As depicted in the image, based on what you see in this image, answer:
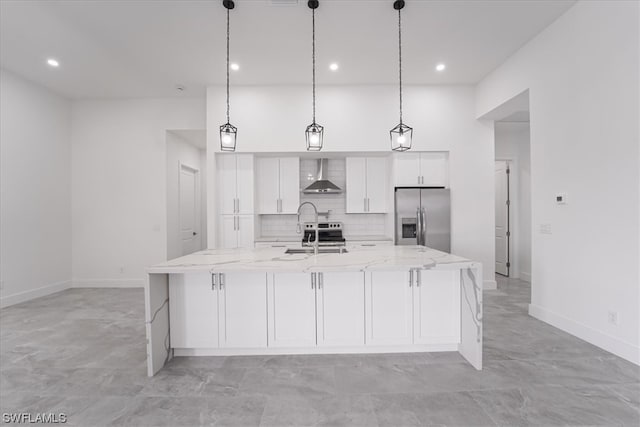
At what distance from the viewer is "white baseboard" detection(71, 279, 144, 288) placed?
17.9ft

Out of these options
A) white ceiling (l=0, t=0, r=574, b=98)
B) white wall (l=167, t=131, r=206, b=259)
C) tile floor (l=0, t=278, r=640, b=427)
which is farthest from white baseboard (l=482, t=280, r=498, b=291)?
white wall (l=167, t=131, r=206, b=259)

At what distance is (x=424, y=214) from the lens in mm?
4809

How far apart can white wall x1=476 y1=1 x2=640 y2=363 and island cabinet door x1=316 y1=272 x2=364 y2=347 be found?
2263mm

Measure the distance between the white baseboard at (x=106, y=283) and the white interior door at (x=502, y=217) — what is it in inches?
271

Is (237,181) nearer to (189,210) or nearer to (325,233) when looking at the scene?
(325,233)

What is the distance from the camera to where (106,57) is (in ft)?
13.2

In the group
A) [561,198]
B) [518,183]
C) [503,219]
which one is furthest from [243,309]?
[518,183]

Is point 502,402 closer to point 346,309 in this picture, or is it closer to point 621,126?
point 346,309

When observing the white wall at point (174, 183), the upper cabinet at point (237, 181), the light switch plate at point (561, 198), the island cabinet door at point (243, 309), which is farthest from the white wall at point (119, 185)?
the light switch plate at point (561, 198)

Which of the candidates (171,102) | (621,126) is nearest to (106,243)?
(171,102)

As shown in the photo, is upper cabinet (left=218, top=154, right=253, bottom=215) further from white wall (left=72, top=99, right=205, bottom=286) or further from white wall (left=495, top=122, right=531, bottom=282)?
white wall (left=495, top=122, right=531, bottom=282)

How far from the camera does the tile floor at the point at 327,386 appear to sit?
1914mm

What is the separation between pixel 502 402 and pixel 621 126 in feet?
8.35

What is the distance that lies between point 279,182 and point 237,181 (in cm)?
71
